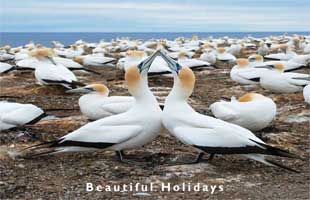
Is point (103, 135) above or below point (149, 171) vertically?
above

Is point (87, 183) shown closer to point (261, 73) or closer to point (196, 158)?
point (196, 158)

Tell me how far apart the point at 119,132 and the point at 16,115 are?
157 cm

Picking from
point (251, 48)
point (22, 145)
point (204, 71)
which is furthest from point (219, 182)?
point (251, 48)

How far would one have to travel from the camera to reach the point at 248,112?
21.1 feet

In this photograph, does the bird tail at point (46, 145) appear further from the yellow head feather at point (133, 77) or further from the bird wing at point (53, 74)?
the bird wing at point (53, 74)

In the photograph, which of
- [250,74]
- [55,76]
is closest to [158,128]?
[55,76]

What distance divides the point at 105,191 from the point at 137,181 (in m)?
0.32

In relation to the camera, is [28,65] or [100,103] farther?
[28,65]

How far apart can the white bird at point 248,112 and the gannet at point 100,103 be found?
977 millimetres

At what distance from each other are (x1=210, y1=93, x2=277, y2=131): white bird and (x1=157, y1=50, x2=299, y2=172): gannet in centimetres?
86

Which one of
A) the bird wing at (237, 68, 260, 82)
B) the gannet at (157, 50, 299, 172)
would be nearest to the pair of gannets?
the gannet at (157, 50, 299, 172)

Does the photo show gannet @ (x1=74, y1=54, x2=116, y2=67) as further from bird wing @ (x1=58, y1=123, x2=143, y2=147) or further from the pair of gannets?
bird wing @ (x1=58, y1=123, x2=143, y2=147)

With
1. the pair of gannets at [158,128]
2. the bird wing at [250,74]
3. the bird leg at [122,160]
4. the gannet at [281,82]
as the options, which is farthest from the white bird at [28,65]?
the bird leg at [122,160]

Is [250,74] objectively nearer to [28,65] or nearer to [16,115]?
[28,65]
